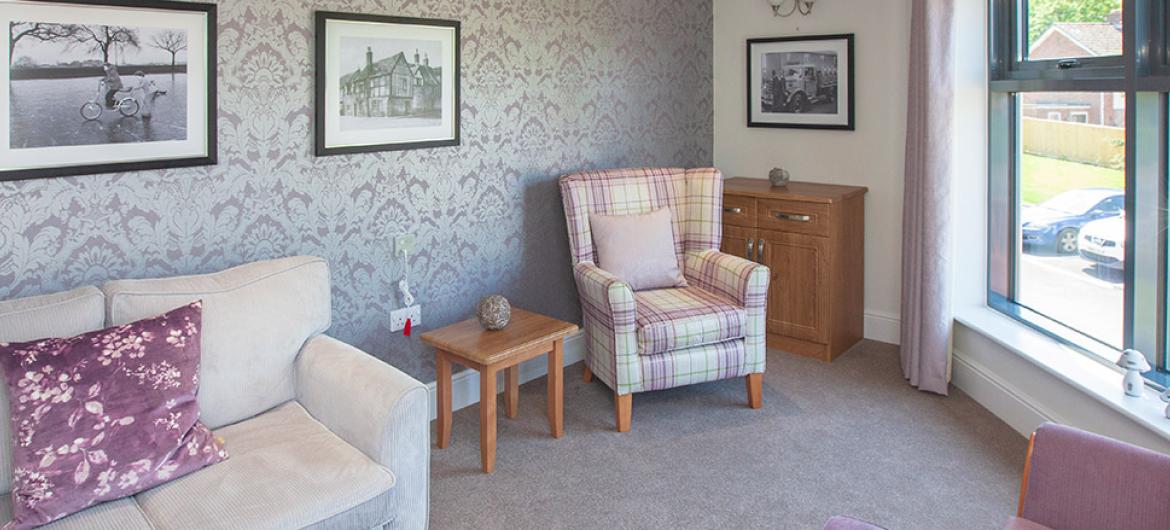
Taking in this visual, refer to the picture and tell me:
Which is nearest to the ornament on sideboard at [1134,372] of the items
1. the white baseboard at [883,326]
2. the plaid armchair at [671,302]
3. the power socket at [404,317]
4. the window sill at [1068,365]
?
the window sill at [1068,365]

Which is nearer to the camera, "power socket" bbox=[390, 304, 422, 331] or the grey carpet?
the grey carpet

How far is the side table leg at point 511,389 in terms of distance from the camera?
364cm

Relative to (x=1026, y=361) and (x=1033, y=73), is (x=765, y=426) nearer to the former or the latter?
(x=1026, y=361)

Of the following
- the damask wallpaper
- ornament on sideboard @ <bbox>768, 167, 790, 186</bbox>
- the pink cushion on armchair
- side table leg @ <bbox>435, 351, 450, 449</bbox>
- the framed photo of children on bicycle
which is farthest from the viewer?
ornament on sideboard @ <bbox>768, 167, 790, 186</bbox>

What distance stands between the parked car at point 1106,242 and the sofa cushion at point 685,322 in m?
1.31

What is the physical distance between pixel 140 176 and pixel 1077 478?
2690 millimetres

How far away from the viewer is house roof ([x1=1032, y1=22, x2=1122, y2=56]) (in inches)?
123

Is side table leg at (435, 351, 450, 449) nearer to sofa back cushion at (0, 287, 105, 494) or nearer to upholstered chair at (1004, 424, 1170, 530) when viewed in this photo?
sofa back cushion at (0, 287, 105, 494)

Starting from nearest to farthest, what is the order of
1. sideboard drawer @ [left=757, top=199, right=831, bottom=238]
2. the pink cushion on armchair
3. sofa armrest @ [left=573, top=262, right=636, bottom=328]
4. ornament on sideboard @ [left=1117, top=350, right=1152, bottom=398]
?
ornament on sideboard @ [left=1117, top=350, right=1152, bottom=398] → sofa armrest @ [left=573, top=262, right=636, bottom=328] → the pink cushion on armchair → sideboard drawer @ [left=757, top=199, right=831, bottom=238]

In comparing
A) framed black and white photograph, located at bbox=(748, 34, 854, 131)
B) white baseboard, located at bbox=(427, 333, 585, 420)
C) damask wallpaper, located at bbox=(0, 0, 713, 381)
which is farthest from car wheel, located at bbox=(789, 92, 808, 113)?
white baseboard, located at bbox=(427, 333, 585, 420)

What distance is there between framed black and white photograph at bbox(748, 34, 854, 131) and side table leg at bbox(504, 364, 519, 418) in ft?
7.41

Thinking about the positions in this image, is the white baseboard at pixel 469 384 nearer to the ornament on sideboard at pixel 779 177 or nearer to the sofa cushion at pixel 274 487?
the sofa cushion at pixel 274 487


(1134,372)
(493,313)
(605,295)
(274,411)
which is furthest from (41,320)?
Answer: (1134,372)

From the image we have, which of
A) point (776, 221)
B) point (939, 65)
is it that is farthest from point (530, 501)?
point (939, 65)
